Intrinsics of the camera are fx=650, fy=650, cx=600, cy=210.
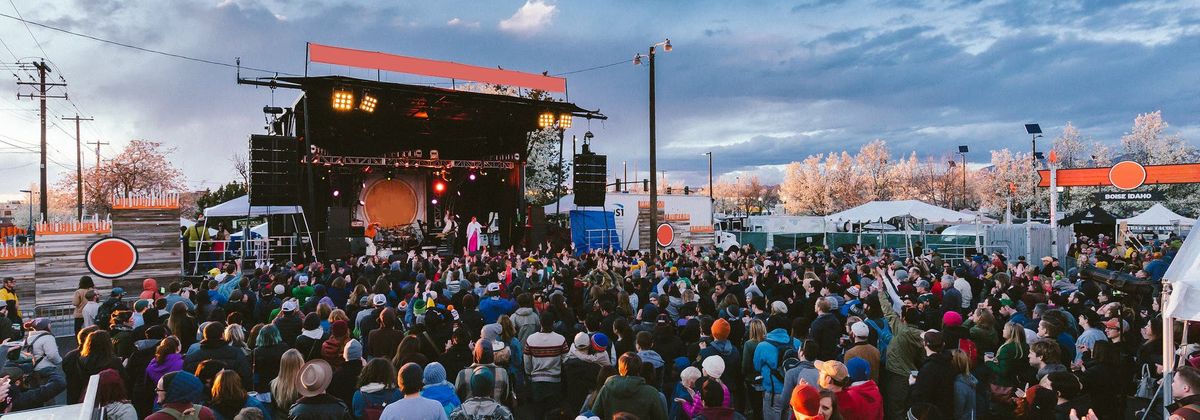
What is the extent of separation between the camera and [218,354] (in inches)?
191

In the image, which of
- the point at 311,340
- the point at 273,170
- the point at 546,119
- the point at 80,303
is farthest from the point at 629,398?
the point at 546,119

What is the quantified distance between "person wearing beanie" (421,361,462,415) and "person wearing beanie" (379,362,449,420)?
328mm

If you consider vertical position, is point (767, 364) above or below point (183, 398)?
below

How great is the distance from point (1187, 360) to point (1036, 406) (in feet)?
7.67

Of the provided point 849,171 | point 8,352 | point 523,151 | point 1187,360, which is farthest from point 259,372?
point 849,171

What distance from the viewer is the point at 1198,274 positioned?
13.9 feet

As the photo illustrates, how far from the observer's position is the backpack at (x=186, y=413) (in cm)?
346

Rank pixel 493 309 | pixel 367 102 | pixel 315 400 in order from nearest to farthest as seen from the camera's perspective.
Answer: pixel 315 400
pixel 493 309
pixel 367 102

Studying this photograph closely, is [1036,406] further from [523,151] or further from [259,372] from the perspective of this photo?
[523,151]

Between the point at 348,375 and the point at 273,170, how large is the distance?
42.0 ft

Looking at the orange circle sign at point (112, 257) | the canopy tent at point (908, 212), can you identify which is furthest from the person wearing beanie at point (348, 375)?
the canopy tent at point (908, 212)

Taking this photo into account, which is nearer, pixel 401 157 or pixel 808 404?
pixel 808 404

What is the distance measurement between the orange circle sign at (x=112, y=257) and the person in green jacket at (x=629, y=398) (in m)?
13.0

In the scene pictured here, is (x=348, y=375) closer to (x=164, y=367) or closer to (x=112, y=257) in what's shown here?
(x=164, y=367)
